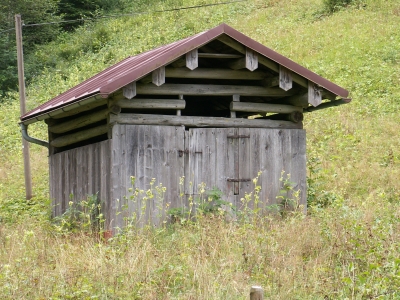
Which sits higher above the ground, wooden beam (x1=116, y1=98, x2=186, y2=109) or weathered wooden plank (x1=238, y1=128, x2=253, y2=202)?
wooden beam (x1=116, y1=98, x2=186, y2=109)

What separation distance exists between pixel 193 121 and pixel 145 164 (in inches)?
44.0

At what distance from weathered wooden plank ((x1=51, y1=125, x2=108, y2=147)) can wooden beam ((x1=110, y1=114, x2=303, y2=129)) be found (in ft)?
1.87

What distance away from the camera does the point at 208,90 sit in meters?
10.1

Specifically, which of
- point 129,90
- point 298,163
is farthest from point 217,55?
point 298,163

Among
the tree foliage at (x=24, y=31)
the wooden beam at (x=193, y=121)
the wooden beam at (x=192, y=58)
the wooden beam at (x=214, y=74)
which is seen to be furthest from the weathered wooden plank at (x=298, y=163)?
the tree foliage at (x=24, y=31)

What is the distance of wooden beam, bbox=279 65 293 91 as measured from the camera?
9.95 meters

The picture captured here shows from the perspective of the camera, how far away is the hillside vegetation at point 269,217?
5934 millimetres

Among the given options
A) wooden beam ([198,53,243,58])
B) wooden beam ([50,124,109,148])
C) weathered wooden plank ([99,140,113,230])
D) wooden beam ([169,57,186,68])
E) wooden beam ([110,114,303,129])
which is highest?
wooden beam ([198,53,243,58])

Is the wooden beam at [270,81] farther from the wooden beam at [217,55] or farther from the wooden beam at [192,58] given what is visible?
the wooden beam at [192,58]

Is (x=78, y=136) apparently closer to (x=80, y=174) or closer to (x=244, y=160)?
(x=80, y=174)

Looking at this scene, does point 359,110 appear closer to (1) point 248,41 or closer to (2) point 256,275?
(1) point 248,41

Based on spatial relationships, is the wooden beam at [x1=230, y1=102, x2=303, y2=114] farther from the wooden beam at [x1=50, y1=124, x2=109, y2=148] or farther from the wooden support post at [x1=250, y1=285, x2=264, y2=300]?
the wooden support post at [x1=250, y1=285, x2=264, y2=300]

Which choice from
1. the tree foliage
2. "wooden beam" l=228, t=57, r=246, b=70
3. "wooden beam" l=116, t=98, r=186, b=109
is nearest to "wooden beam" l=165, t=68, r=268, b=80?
"wooden beam" l=228, t=57, r=246, b=70

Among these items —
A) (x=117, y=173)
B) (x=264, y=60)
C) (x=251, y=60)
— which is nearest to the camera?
(x=117, y=173)
